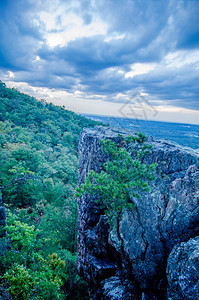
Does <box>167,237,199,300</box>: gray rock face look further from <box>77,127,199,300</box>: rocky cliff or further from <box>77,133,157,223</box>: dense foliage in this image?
<box>77,133,157,223</box>: dense foliage

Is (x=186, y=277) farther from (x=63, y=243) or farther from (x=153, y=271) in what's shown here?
(x=63, y=243)

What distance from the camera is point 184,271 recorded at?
448cm

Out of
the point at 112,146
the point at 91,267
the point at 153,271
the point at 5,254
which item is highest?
the point at 112,146

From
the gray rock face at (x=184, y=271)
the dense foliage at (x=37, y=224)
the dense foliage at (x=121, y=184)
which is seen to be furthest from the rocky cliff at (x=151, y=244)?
the dense foliage at (x=37, y=224)

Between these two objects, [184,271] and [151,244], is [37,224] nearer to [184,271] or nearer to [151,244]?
[151,244]

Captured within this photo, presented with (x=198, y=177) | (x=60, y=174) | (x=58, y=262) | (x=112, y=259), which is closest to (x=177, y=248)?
(x=198, y=177)

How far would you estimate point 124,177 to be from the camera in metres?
6.50

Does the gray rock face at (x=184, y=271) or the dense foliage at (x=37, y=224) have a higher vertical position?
the gray rock face at (x=184, y=271)

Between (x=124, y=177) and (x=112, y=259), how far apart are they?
11.9ft

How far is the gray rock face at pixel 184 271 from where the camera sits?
420 cm

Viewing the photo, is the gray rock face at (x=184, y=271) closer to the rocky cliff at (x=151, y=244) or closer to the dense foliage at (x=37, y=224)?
the rocky cliff at (x=151, y=244)

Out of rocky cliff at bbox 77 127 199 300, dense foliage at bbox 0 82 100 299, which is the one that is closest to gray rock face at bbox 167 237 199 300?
rocky cliff at bbox 77 127 199 300

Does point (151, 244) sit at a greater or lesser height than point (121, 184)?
lesser

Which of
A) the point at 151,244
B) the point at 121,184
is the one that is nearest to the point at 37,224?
the point at 151,244
